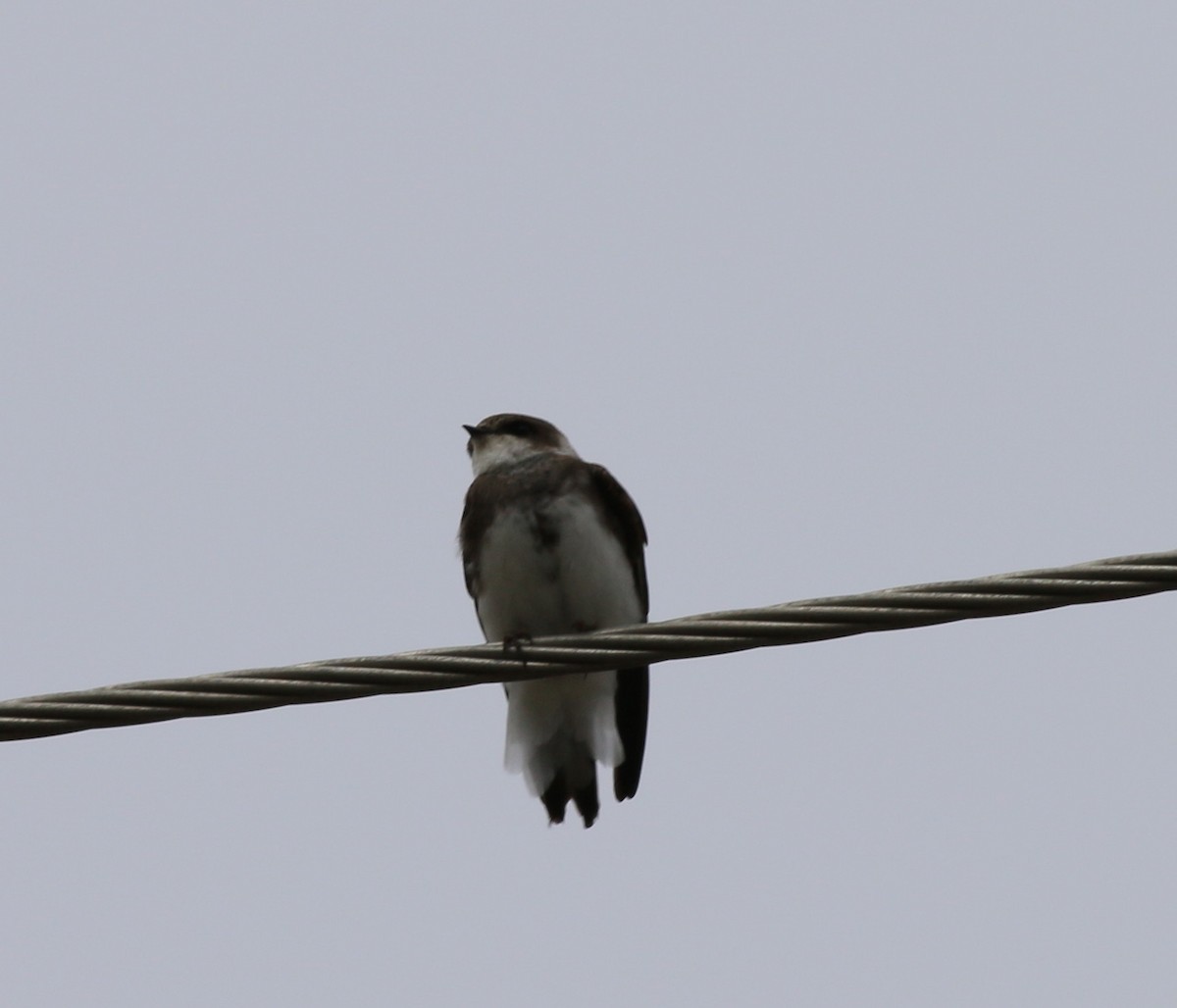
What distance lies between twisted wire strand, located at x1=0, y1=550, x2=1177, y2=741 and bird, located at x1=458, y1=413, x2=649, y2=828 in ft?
6.74

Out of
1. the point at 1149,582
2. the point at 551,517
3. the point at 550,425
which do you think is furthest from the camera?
the point at 550,425

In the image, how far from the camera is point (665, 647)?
4777 millimetres

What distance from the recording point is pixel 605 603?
694cm

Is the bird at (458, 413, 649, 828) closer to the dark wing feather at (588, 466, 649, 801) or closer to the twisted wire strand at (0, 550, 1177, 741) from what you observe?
the dark wing feather at (588, 466, 649, 801)

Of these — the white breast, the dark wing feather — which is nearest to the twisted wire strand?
the white breast

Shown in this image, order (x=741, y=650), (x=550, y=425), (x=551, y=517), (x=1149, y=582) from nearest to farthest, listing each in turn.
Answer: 1. (x=1149, y=582)
2. (x=741, y=650)
3. (x=551, y=517)
4. (x=550, y=425)

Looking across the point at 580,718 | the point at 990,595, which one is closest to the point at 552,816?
the point at 580,718

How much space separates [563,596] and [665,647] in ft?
6.92

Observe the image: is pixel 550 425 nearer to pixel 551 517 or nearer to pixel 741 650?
pixel 551 517

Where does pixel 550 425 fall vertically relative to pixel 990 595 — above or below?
above

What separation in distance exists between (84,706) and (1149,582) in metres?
2.51

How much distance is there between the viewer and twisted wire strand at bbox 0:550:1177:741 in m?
4.36

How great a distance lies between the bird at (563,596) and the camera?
6.86 meters

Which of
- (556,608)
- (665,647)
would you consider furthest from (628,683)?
(665,647)
